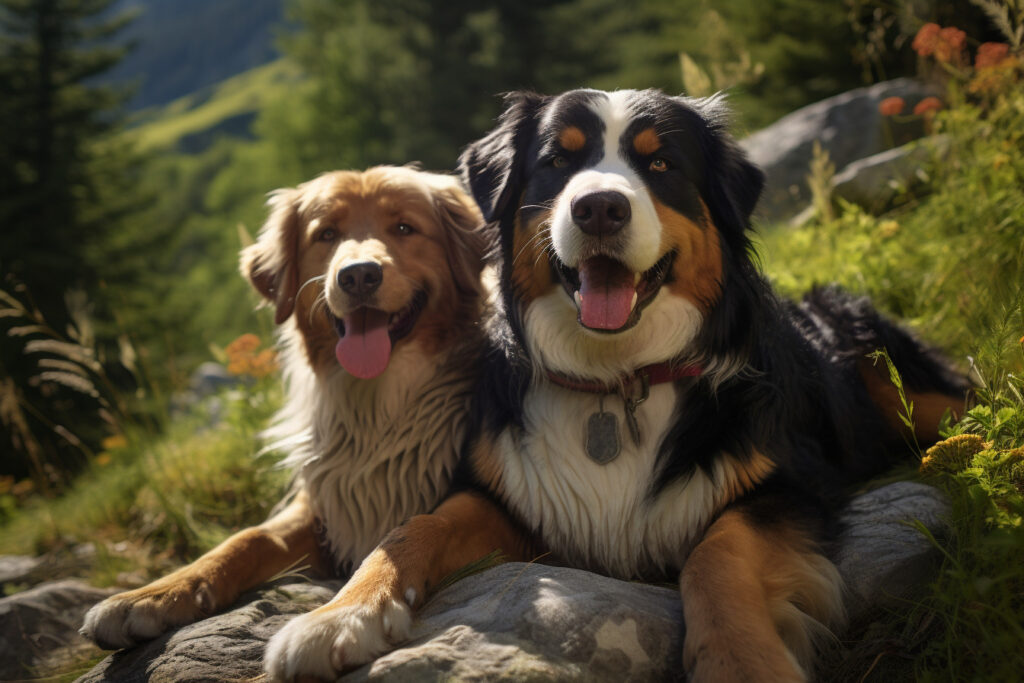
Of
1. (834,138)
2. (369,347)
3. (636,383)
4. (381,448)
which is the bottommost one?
(381,448)

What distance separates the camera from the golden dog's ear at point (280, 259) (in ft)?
11.9

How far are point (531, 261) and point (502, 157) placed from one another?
0.52 metres

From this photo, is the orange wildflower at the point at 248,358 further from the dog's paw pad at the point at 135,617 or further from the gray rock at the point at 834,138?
the gray rock at the point at 834,138

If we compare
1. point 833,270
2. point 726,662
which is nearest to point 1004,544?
point 726,662

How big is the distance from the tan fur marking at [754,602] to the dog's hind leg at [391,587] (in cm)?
75

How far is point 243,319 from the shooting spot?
27.0m

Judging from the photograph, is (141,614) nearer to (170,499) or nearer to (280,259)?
(280,259)

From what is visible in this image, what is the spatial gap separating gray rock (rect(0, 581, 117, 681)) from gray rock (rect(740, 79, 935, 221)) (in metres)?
5.99

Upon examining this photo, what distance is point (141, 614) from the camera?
8.68ft

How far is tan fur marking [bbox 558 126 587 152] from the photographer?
2881 mm

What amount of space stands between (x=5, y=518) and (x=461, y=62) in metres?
13.8

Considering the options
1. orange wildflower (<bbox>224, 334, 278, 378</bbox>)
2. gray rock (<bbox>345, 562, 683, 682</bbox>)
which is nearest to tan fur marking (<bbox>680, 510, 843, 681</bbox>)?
gray rock (<bbox>345, 562, 683, 682</bbox>)

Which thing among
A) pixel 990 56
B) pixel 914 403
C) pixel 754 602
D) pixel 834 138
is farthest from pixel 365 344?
pixel 834 138

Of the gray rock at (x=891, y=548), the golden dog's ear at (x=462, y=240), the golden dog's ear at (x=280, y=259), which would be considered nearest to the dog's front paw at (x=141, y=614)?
the golden dog's ear at (x=280, y=259)
